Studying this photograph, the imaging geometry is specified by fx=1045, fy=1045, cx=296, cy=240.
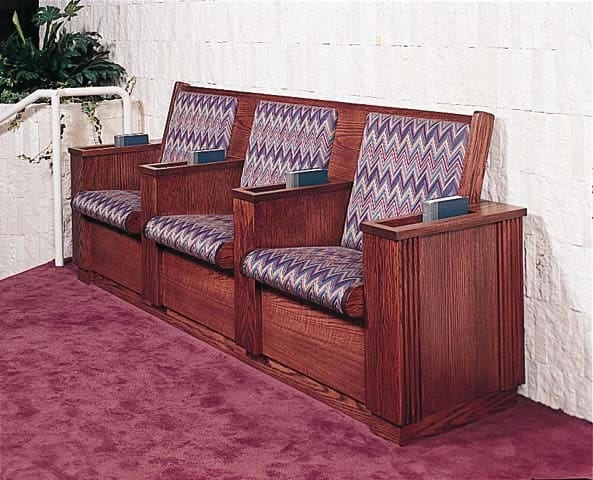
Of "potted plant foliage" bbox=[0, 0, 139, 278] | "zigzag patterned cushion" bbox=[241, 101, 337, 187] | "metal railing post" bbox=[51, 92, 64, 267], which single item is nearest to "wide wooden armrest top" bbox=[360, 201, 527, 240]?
"zigzag patterned cushion" bbox=[241, 101, 337, 187]

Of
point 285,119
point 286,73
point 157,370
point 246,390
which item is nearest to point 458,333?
point 246,390

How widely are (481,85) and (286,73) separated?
1294 mm

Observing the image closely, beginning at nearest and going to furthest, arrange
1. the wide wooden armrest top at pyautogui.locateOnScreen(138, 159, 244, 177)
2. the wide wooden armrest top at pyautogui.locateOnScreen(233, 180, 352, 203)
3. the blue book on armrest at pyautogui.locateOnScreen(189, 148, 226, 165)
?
the wide wooden armrest top at pyautogui.locateOnScreen(233, 180, 352, 203), the wide wooden armrest top at pyautogui.locateOnScreen(138, 159, 244, 177), the blue book on armrest at pyautogui.locateOnScreen(189, 148, 226, 165)

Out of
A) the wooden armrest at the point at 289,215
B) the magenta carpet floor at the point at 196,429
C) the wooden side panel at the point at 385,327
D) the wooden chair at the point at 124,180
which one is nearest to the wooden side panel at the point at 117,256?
the wooden chair at the point at 124,180

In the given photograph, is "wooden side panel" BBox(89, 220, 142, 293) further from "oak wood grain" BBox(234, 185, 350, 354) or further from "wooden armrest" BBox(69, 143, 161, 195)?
"oak wood grain" BBox(234, 185, 350, 354)

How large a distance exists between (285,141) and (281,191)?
58 centimetres

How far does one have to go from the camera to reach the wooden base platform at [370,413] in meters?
3.24

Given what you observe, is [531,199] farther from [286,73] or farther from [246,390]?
[286,73]

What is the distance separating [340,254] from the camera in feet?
12.2

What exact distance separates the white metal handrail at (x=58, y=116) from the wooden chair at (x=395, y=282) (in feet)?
6.51

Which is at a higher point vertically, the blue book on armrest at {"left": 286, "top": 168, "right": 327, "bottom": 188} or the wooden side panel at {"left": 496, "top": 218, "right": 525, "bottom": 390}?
the blue book on armrest at {"left": 286, "top": 168, "right": 327, "bottom": 188}

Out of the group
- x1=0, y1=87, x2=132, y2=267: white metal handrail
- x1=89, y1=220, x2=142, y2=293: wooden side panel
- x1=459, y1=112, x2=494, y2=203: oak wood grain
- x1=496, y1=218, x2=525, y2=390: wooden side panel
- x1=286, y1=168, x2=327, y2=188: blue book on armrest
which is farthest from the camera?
x1=0, y1=87, x2=132, y2=267: white metal handrail

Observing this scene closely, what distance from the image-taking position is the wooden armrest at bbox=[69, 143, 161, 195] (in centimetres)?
523

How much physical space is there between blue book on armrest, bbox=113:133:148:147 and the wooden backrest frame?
158 mm
